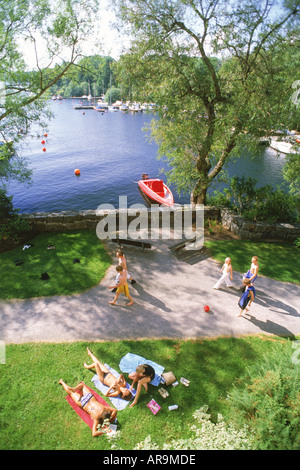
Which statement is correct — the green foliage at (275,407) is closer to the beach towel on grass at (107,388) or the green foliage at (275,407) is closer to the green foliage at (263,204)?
the beach towel on grass at (107,388)

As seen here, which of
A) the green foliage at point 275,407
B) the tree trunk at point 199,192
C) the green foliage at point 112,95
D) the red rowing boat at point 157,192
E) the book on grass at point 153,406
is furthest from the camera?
the green foliage at point 112,95

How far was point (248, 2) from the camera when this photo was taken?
11.7 m

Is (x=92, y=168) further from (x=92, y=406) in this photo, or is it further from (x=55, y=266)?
(x=92, y=406)

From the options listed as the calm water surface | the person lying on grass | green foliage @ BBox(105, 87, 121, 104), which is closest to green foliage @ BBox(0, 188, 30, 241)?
the calm water surface

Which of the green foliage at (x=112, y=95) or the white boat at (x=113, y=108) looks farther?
the green foliage at (x=112, y=95)

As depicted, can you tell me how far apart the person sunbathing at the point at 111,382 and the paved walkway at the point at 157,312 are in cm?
111

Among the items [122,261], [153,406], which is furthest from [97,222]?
[153,406]

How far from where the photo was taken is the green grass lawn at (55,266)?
9875 millimetres

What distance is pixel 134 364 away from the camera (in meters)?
7.06

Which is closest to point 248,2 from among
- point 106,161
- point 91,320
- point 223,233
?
point 223,233

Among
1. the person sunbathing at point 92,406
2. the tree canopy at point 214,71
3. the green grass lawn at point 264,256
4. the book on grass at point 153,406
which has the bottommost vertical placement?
the book on grass at point 153,406

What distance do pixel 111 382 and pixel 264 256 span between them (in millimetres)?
9207

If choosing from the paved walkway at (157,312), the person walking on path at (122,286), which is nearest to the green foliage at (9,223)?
the paved walkway at (157,312)

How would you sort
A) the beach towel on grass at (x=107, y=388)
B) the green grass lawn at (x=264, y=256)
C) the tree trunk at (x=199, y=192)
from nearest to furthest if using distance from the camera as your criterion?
the beach towel on grass at (x=107, y=388), the green grass lawn at (x=264, y=256), the tree trunk at (x=199, y=192)
